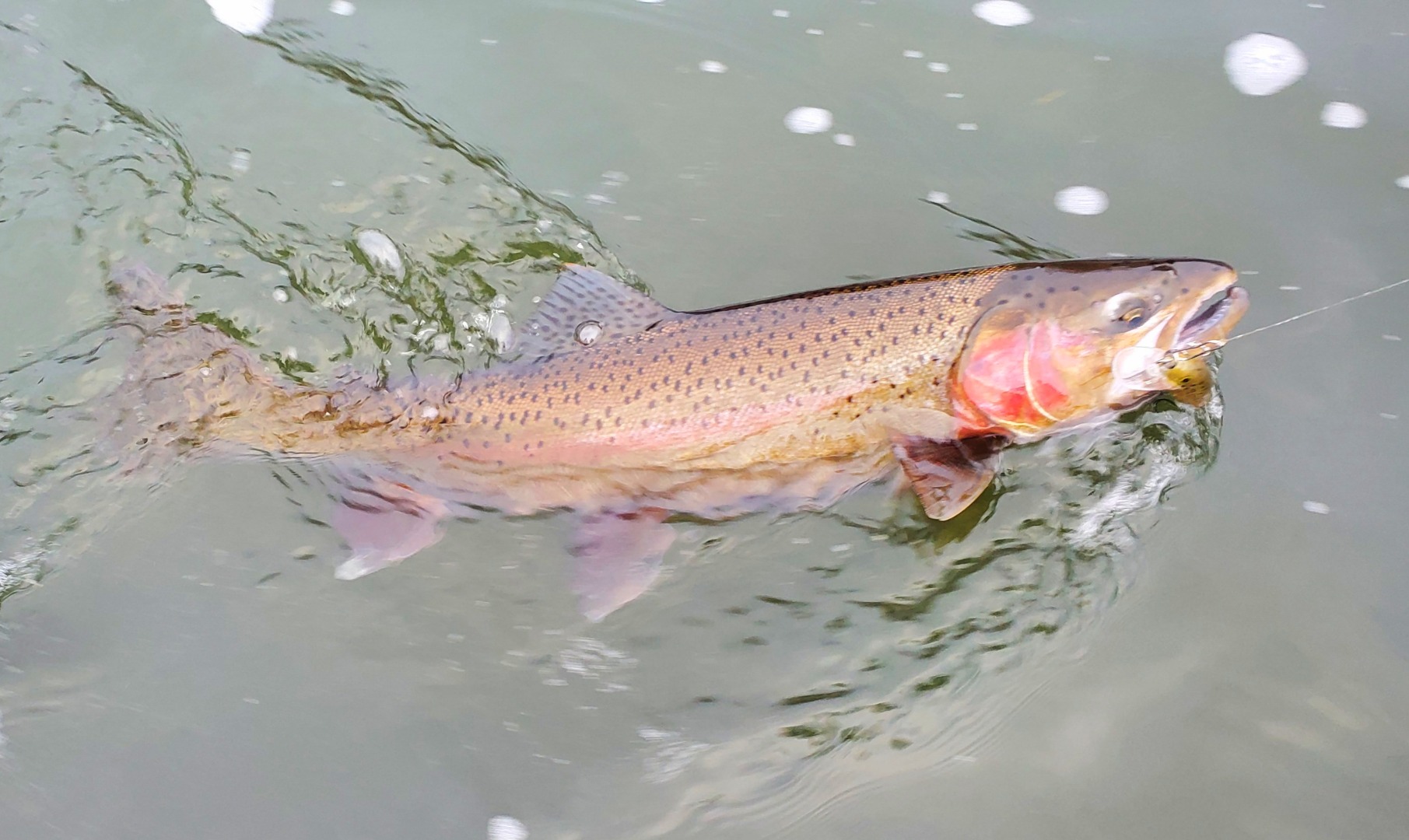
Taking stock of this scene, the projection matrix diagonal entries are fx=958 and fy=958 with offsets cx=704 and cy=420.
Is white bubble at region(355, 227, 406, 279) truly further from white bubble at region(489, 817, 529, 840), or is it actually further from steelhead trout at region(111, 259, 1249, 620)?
white bubble at region(489, 817, 529, 840)

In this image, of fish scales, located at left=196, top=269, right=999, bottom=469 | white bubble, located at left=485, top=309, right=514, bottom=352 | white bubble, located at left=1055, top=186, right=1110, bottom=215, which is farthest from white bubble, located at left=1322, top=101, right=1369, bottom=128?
white bubble, located at left=485, top=309, right=514, bottom=352

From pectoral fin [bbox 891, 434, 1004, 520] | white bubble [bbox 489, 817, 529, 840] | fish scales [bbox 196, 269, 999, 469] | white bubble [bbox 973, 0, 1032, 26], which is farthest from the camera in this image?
white bubble [bbox 973, 0, 1032, 26]

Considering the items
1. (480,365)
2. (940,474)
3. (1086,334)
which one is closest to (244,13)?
(480,365)

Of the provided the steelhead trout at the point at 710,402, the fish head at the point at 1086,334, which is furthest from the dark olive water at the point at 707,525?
the fish head at the point at 1086,334

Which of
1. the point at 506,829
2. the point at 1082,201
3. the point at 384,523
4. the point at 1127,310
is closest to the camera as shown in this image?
the point at 506,829

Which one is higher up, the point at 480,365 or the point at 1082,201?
the point at 1082,201

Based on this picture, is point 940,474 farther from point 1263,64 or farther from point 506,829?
point 1263,64

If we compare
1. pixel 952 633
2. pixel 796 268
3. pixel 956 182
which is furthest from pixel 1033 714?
pixel 956 182
